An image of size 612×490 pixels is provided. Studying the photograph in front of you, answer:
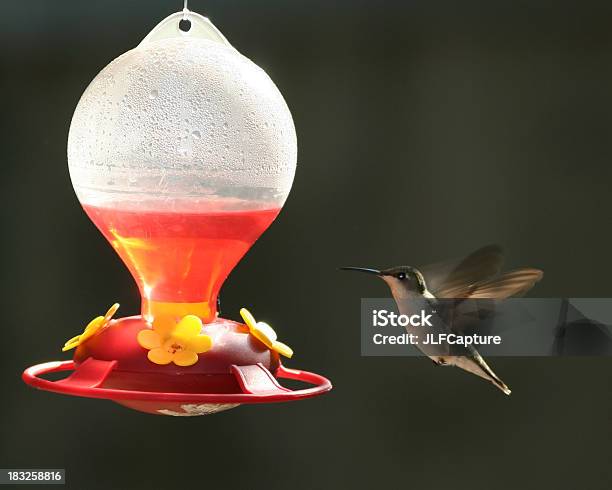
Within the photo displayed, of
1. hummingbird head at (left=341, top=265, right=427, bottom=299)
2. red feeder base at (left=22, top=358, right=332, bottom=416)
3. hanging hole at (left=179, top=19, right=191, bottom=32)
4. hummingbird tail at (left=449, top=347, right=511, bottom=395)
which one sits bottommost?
hummingbird tail at (left=449, top=347, right=511, bottom=395)

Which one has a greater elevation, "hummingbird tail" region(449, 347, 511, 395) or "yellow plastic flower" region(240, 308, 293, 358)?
"yellow plastic flower" region(240, 308, 293, 358)

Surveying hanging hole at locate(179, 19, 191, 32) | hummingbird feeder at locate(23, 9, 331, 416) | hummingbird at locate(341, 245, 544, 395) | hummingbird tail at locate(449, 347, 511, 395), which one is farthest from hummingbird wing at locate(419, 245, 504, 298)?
hanging hole at locate(179, 19, 191, 32)

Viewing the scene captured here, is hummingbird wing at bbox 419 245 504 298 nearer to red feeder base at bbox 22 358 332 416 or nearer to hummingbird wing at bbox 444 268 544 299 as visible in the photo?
hummingbird wing at bbox 444 268 544 299

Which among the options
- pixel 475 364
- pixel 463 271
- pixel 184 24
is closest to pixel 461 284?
pixel 463 271

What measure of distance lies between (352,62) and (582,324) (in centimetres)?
168

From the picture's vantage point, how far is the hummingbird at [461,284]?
10.1ft

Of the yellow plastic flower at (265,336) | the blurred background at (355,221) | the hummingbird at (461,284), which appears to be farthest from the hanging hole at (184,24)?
the blurred background at (355,221)

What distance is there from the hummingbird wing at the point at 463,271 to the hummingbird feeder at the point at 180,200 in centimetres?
77

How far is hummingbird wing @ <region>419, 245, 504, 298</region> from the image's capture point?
311 centimetres

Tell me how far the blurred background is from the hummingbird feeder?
3.00 meters

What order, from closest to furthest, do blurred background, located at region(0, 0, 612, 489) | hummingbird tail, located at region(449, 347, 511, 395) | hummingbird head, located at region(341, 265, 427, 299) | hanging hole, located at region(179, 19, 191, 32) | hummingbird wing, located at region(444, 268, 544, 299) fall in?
hanging hole, located at region(179, 19, 191, 32) → hummingbird wing, located at region(444, 268, 544, 299) → hummingbird head, located at region(341, 265, 427, 299) → hummingbird tail, located at region(449, 347, 511, 395) → blurred background, located at region(0, 0, 612, 489)

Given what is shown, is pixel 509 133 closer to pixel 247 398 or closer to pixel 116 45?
pixel 116 45

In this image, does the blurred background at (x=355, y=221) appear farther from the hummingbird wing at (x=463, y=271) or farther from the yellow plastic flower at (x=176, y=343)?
the yellow plastic flower at (x=176, y=343)

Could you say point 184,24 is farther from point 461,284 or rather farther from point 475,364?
point 475,364
